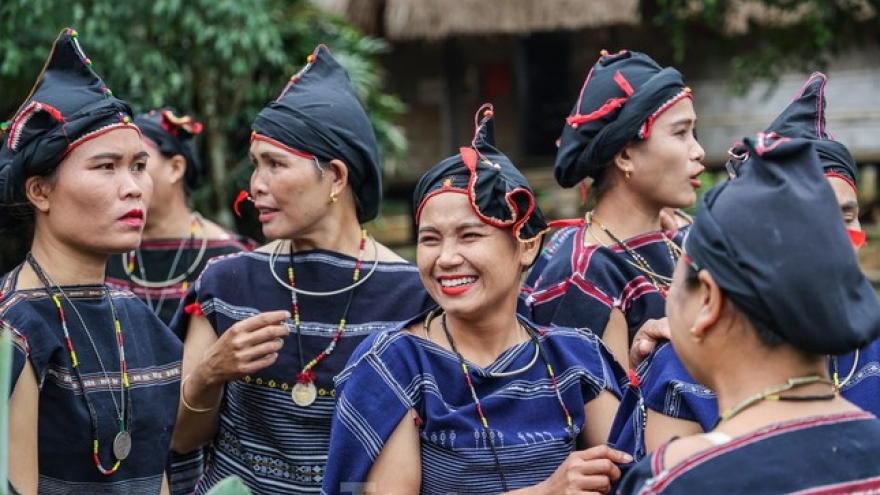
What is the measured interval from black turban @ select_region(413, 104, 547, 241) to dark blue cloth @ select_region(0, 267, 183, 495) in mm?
1000

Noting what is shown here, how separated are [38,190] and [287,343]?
3.36 feet

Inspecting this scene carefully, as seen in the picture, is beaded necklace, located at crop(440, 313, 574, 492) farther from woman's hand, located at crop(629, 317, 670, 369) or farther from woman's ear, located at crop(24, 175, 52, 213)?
woman's ear, located at crop(24, 175, 52, 213)

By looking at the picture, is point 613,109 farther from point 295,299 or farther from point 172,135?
point 172,135

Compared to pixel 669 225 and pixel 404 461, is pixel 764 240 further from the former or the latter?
pixel 669 225

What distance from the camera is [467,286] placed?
3752 mm

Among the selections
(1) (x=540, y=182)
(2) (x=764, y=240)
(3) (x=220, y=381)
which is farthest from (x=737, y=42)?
(2) (x=764, y=240)

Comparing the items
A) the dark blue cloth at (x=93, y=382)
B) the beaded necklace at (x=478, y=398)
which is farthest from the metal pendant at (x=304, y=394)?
the beaded necklace at (x=478, y=398)

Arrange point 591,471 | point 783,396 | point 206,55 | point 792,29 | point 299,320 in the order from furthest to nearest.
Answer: point 792,29 → point 206,55 → point 299,320 → point 591,471 → point 783,396

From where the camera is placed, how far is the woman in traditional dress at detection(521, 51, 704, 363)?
445cm

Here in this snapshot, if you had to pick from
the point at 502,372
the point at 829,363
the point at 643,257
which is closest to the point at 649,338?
the point at 502,372

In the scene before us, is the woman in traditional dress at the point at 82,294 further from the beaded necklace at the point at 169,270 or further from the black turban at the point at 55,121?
the beaded necklace at the point at 169,270

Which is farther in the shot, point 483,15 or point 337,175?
point 483,15

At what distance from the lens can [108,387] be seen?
3918 millimetres

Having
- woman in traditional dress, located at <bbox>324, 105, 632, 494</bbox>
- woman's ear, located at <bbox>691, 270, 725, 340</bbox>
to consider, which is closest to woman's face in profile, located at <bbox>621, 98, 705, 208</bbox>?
woman in traditional dress, located at <bbox>324, 105, 632, 494</bbox>
